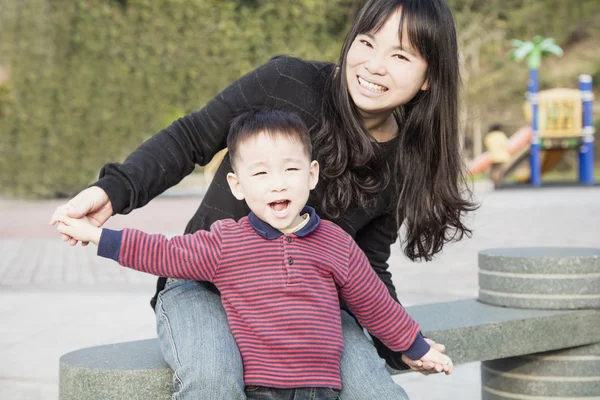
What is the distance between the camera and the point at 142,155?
2.31 metres

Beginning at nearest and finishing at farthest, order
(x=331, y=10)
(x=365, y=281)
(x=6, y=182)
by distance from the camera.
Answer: (x=365, y=281), (x=6, y=182), (x=331, y=10)

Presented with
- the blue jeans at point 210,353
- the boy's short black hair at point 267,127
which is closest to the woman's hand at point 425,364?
the blue jeans at point 210,353

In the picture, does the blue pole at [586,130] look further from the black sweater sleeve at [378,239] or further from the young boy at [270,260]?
the young boy at [270,260]

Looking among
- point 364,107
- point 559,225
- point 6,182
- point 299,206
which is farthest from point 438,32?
point 6,182

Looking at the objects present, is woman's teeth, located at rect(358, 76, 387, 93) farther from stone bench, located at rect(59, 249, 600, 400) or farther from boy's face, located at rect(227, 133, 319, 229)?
stone bench, located at rect(59, 249, 600, 400)

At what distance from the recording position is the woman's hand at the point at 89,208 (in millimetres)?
2027

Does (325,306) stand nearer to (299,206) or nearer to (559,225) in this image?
(299,206)

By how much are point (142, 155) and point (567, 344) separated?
180 cm

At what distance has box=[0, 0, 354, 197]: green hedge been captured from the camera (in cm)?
1639

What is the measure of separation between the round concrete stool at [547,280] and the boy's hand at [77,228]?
6.06 feet

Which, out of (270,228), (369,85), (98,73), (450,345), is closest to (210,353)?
(270,228)

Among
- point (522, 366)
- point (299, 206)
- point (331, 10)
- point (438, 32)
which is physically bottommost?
point (522, 366)

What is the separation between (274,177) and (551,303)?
1.63m

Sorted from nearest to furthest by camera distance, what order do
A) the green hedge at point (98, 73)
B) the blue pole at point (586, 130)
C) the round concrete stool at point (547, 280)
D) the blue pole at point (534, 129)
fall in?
the round concrete stool at point (547, 280)
the green hedge at point (98, 73)
the blue pole at point (534, 129)
the blue pole at point (586, 130)
